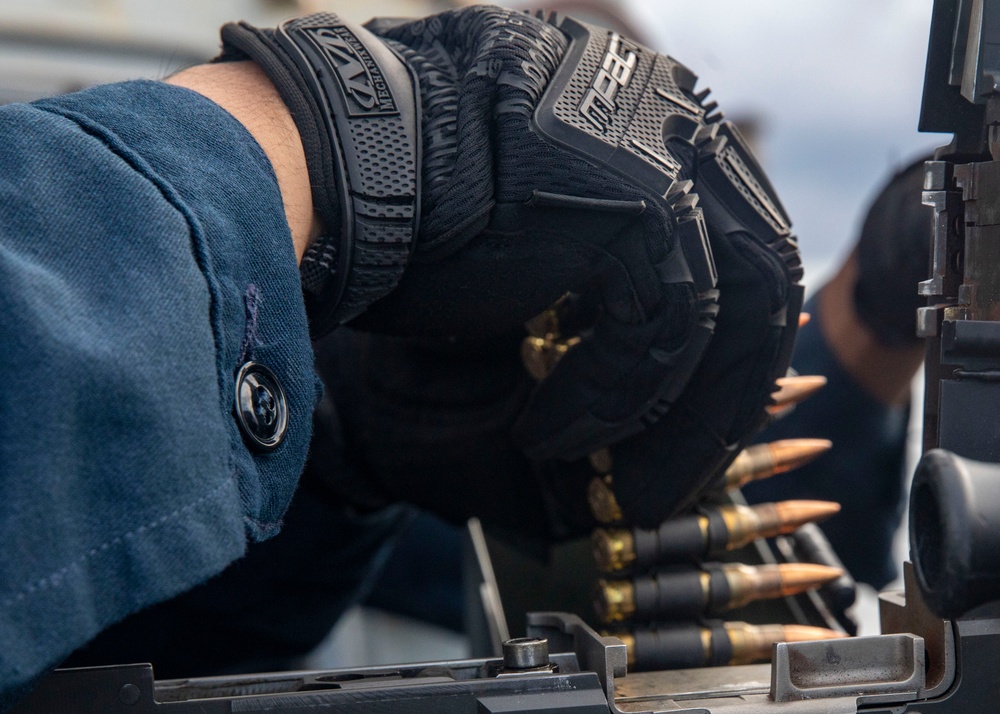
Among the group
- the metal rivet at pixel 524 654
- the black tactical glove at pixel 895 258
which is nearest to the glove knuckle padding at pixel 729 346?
the metal rivet at pixel 524 654

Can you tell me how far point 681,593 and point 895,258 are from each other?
2.31ft

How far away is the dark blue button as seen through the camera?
55cm

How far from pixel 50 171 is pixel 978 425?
0.61 m

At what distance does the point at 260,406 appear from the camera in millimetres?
570

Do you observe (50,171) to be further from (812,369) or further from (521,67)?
(812,369)

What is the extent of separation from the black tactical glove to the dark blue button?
918mm

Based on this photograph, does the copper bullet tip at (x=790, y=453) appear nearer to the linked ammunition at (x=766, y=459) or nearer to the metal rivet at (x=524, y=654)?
the linked ammunition at (x=766, y=459)

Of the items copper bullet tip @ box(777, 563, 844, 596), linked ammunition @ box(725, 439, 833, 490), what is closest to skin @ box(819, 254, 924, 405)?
linked ammunition @ box(725, 439, 833, 490)

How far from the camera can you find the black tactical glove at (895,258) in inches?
48.6

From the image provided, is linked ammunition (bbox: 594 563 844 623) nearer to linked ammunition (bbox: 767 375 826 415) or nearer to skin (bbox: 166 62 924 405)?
linked ammunition (bbox: 767 375 826 415)

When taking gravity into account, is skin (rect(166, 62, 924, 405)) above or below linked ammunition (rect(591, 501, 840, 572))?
above

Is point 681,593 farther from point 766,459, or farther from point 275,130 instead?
point 275,130

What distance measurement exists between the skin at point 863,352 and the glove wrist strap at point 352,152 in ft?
3.33

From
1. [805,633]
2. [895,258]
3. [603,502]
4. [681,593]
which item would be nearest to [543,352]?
[603,502]
